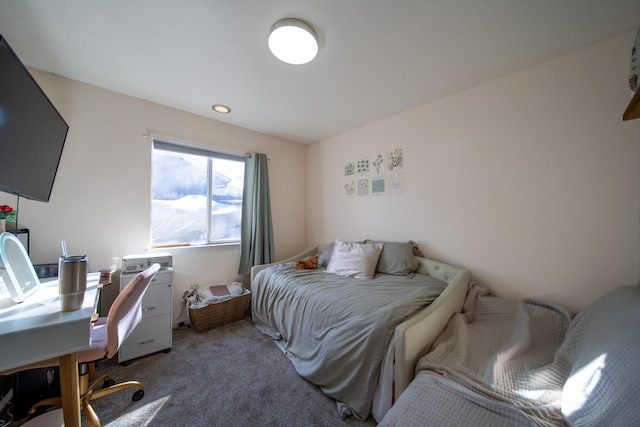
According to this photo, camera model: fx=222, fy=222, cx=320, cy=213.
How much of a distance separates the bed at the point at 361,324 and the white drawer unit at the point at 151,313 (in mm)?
840

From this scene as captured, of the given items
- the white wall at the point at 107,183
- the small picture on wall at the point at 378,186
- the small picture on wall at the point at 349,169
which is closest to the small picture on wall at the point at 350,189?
the small picture on wall at the point at 349,169

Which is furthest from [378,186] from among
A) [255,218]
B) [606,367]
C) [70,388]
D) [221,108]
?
[70,388]

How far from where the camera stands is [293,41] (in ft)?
4.49

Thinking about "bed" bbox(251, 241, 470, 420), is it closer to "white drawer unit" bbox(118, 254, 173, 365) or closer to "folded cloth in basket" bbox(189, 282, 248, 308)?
"folded cloth in basket" bbox(189, 282, 248, 308)

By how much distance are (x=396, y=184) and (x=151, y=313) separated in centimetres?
267

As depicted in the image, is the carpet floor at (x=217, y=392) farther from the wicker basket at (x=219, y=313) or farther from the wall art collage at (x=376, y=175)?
the wall art collage at (x=376, y=175)

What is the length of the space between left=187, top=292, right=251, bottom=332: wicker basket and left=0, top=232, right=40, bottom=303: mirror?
1.32 metres

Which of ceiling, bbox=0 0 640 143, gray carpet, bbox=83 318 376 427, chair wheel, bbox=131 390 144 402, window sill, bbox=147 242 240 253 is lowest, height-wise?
gray carpet, bbox=83 318 376 427

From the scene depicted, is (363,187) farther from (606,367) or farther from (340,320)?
(606,367)

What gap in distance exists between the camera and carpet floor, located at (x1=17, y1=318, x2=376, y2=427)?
51.6 inches

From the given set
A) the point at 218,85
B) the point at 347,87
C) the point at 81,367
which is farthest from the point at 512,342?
the point at 218,85

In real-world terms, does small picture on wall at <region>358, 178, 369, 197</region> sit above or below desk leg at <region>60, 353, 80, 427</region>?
above

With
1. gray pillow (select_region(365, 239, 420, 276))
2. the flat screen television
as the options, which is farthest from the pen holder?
gray pillow (select_region(365, 239, 420, 276))

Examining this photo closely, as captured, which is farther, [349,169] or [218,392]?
[349,169]
